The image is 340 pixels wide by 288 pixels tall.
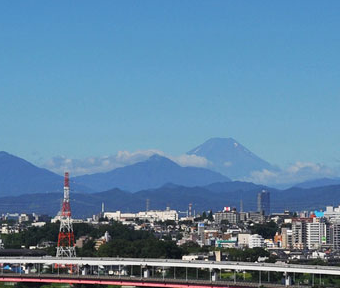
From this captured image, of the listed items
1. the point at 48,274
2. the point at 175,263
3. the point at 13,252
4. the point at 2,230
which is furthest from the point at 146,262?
the point at 2,230

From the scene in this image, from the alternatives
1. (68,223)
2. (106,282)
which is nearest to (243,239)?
(68,223)

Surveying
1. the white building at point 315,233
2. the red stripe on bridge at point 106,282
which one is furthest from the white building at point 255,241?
the red stripe on bridge at point 106,282

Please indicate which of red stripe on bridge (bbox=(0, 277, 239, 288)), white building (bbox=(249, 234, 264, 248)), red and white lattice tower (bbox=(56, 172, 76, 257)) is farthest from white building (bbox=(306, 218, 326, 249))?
red stripe on bridge (bbox=(0, 277, 239, 288))

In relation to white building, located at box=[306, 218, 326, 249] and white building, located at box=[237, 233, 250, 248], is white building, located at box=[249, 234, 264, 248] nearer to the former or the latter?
white building, located at box=[237, 233, 250, 248]

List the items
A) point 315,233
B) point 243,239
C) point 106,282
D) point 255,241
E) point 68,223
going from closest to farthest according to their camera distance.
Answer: point 106,282 < point 68,223 < point 255,241 < point 243,239 < point 315,233

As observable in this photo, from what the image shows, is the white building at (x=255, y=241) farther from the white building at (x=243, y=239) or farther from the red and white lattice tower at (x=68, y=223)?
the red and white lattice tower at (x=68, y=223)

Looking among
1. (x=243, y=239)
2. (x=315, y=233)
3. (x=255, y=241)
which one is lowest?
(x=255, y=241)

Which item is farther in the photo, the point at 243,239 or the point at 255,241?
the point at 243,239

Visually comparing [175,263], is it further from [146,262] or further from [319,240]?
[319,240]

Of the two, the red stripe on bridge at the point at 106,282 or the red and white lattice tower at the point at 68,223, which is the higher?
the red and white lattice tower at the point at 68,223

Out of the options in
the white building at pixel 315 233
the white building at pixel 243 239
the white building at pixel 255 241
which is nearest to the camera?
the white building at pixel 255 241

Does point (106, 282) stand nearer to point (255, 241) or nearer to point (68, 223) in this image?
point (68, 223)
